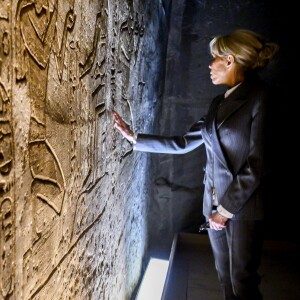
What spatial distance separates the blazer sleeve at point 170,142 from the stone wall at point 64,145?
0.48 ft

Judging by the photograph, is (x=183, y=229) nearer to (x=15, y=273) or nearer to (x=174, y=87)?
(x=174, y=87)

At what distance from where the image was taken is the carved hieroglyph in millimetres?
820

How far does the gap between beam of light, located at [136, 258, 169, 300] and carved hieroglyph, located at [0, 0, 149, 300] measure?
160 cm

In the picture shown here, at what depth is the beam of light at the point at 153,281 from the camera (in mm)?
3408

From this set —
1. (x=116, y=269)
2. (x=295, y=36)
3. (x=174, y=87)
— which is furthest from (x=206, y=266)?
(x=295, y=36)

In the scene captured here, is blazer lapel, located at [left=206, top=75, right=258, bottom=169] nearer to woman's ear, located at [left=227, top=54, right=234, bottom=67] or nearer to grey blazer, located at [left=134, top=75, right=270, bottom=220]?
grey blazer, located at [left=134, top=75, right=270, bottom=220]

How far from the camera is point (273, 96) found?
1.79m

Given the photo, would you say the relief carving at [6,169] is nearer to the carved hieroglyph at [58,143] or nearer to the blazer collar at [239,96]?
the carved hieroglyph at [58,143]

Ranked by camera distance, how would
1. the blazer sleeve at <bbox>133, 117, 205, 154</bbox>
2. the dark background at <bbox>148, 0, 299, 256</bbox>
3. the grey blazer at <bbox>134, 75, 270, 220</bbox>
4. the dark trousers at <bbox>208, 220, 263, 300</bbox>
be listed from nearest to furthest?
1. the grey blazer at <bbox>134, 75, 270, 220</bbox>
2. the dark trousers at <bbox>208, 220, 263, 300</bbox>
3. the blazer sleeve at <bbox>133, 117, 205, 154</bbox>
4. the dark background at <bbox>148, 0, 299, 256</bbox>

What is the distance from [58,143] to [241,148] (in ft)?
3.61

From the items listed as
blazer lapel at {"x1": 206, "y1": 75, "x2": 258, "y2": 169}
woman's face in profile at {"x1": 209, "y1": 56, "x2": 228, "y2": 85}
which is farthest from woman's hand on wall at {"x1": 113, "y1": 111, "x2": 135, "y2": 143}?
woman's face in profile at {"x1": 209, "y1": 56, "x2": 228, "y2": 85}

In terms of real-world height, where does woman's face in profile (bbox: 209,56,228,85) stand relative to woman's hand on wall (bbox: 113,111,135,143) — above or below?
above

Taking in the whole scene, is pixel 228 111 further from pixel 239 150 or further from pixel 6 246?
pixel 6 246

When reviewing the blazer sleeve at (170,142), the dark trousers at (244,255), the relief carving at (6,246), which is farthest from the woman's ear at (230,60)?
the relief carving at (6,246)
